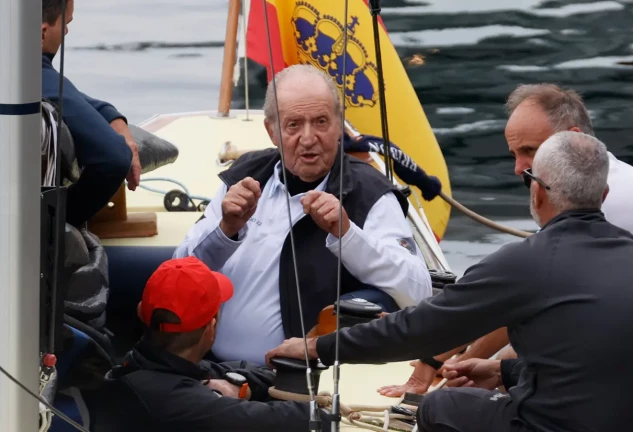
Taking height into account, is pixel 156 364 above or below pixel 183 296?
below

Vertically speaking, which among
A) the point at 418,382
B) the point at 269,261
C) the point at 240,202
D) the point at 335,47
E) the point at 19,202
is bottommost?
the point at 418,382

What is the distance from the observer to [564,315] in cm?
185

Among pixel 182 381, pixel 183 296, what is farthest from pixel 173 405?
pixel 183 296

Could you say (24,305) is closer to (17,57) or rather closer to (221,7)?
(17,57)

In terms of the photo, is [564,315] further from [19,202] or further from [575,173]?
[19,202]

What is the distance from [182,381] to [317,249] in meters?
0.60

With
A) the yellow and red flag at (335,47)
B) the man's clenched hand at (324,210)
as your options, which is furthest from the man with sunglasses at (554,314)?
the yellow and red flag at (335,47)

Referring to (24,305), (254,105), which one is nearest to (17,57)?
(24,305)

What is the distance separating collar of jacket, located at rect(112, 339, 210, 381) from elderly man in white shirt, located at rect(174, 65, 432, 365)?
0.42 meters

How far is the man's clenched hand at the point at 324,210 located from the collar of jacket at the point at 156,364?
46cm

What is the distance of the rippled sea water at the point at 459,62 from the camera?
12406 millimetres

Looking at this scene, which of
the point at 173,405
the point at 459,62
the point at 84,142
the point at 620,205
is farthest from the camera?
the point at 459,62

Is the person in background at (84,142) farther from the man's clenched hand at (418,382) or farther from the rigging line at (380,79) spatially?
the man's clenched hand at (418,382)

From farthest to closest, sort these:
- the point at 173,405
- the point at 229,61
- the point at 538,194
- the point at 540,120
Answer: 1. the point at 229,61
2. the point at 540,120
3. the point at 173,405
4. the point at 538,194
